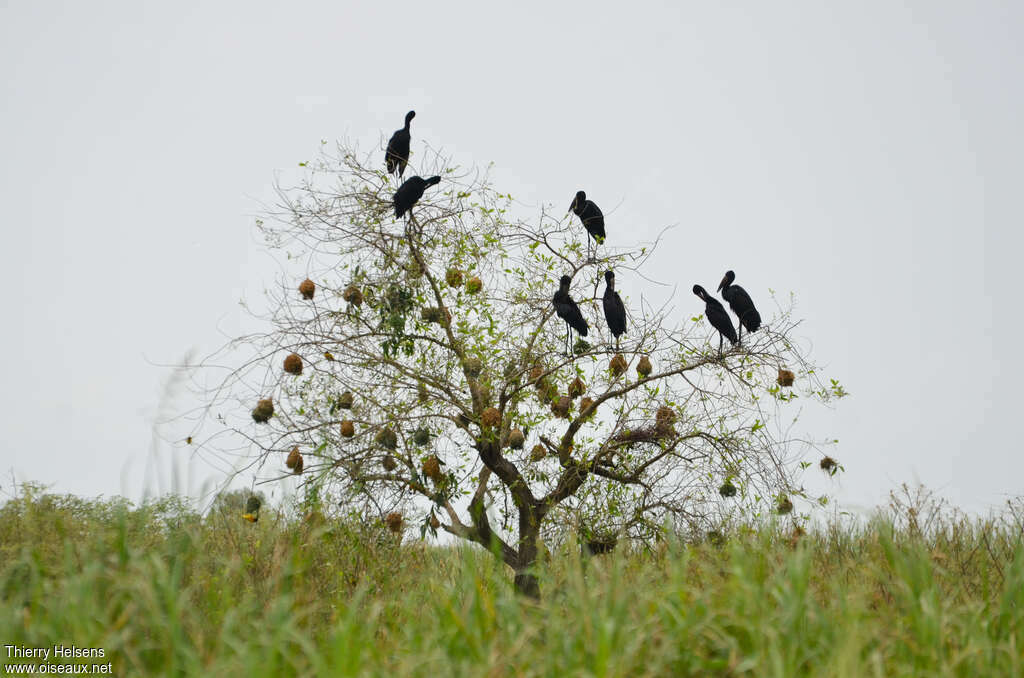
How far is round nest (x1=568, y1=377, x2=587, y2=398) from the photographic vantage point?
23.2ft

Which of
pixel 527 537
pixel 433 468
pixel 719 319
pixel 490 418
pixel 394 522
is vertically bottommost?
pixel 527 537

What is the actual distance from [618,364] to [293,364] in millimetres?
2928

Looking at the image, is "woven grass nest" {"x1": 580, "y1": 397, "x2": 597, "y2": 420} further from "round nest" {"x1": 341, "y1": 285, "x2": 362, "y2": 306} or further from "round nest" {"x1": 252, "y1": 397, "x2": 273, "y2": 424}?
"round nest" {"x1": 252, "y1": 397, "x2": 273, "y2": 424}

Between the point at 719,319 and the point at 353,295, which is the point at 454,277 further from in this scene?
the point at 719,319

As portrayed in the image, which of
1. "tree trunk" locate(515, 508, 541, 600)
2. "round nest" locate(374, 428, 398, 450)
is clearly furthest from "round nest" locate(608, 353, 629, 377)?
"round nest" locate(374, 428, 398, 450)

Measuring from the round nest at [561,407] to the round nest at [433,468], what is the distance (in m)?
1.15

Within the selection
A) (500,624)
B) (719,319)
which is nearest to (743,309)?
(719,319)

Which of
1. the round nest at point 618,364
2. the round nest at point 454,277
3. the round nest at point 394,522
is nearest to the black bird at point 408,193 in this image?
the round nest at point 454,277

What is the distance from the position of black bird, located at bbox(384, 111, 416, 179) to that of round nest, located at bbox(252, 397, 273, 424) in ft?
8.30

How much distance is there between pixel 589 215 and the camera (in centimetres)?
737

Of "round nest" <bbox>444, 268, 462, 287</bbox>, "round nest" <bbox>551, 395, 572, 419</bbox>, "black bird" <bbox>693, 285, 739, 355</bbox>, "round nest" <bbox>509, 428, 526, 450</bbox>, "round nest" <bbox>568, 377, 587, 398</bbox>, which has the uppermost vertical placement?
"round nest" <bbox>444, 268, 462, 287</bbox>

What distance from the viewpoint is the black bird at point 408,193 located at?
6.92 m

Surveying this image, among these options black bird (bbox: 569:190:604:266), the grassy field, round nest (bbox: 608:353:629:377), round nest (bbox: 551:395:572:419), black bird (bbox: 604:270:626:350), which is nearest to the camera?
the grassy field

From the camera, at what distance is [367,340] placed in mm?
7137
